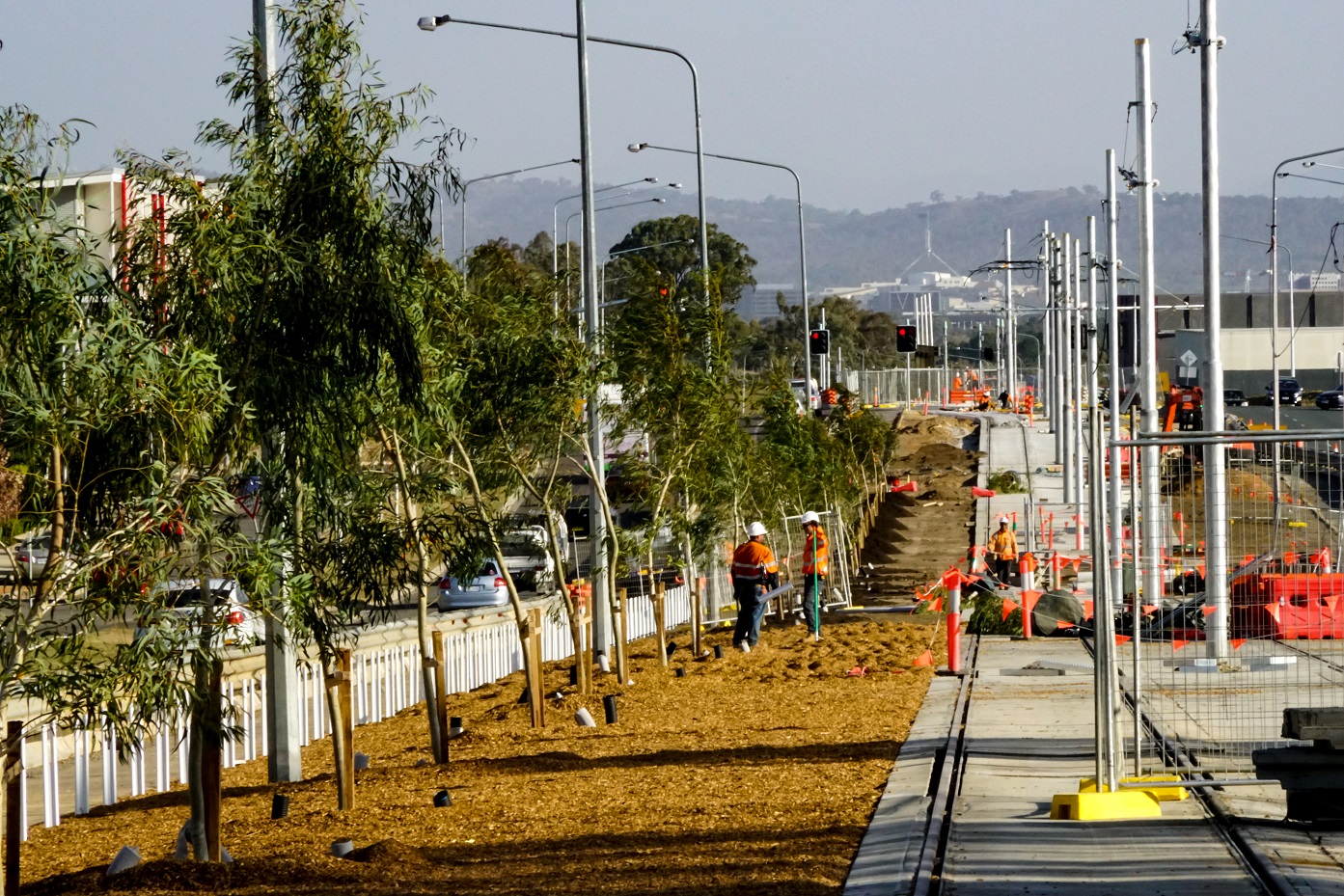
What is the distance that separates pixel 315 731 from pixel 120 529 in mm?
11107

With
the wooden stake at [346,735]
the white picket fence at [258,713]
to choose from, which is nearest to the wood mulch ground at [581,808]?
the wooden stake at [346,735]

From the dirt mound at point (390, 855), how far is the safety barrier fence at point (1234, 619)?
13.0 feet

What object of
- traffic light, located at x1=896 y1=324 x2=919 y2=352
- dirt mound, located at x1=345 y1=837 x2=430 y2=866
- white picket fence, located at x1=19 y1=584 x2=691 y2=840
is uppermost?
traffic light, located at x1=896 y1=324 x2=919 y2=352

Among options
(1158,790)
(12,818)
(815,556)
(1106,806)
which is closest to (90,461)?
(12,818)

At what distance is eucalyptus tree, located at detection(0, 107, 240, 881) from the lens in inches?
274

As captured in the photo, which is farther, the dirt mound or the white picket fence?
the white picket fence

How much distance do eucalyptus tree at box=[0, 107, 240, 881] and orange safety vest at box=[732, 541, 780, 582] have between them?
1272cm

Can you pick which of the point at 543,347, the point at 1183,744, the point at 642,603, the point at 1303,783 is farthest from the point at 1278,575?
the point at 642,603

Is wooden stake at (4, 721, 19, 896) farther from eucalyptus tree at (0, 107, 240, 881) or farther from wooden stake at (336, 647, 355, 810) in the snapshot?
wooden stake at (336, 647, 355, 810)

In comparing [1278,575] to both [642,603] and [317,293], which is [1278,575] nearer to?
[317,293]

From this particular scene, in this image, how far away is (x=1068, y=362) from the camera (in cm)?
3981

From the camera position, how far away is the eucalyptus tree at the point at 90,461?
22.8 feet

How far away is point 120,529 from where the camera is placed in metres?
7.15

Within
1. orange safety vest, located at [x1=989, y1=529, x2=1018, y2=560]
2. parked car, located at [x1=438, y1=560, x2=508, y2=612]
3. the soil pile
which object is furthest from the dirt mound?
parked car, located at [x1=438, y1=560, x2=508, y2=612]
